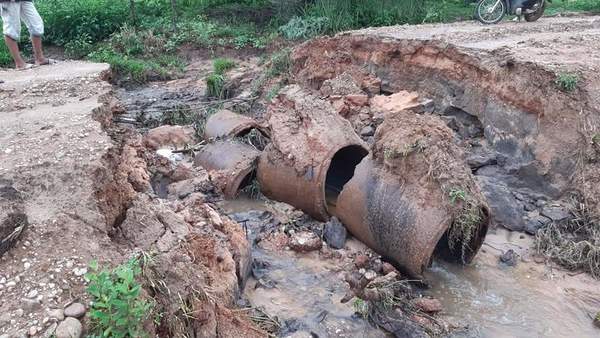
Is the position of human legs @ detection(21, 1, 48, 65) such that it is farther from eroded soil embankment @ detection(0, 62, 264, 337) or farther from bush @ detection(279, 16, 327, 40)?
bush @ detection(279, 16, 327, 40)

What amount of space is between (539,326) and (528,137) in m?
2.57

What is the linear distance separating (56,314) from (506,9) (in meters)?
8.68

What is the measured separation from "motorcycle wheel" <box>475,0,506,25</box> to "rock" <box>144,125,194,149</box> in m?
5.40

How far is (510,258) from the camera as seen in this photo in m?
4.81

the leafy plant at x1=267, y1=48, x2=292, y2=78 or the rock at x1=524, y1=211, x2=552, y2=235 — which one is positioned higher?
the leafy plant at x1=267, y1=48, x2=292, y2=78

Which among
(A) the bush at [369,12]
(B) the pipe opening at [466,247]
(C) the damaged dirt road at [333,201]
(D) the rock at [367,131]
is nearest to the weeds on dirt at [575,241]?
(C) the damaged dirt road at [333,201]

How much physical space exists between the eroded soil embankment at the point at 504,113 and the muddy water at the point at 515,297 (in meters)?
0.71

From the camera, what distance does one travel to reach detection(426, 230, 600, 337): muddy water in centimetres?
400

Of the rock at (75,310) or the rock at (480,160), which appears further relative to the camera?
the rock at (480,160)

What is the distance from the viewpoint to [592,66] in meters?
5.79

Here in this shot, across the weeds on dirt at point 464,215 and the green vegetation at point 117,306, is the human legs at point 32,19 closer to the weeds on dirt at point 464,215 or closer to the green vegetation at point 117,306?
the green vegetation at point 117,306

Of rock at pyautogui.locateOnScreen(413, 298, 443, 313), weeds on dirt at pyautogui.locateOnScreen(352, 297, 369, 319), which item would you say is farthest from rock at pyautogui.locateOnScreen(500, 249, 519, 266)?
weeds on dirt at pyautogui.locateOnScreen(352, 297, 369, 319)

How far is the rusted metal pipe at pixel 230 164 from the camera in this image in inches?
235

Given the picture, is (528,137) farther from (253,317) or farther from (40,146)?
(40,146)
